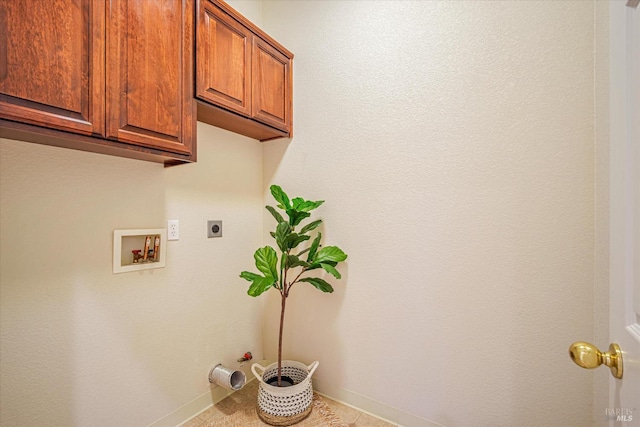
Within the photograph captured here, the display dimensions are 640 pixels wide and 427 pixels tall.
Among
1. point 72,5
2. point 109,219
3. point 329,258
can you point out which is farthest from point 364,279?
point 72,5

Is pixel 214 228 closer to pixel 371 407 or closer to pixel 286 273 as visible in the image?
pixel 286 273

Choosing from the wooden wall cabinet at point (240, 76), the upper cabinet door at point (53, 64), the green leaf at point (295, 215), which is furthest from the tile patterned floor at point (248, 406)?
the wooden wall cabinet at point (240, 76)

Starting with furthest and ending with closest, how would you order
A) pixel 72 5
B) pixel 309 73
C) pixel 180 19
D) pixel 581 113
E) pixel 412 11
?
pixel 309 73
pixel 412 11
pixel 180 19
pixel 581 113
pixel 72 5

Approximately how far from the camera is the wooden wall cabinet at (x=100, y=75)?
854 mm

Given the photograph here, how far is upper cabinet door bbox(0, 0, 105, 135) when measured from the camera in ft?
2.74

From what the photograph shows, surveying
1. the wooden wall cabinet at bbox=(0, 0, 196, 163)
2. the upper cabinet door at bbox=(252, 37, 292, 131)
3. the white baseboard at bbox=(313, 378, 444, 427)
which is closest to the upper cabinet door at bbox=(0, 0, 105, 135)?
the wooden wall cabinet at bbox=(0, 0, 196, 163)

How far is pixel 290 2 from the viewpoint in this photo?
6.32 ft

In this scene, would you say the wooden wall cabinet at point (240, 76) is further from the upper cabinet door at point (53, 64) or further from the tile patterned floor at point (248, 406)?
the tile patterned floor at point (248, 406)

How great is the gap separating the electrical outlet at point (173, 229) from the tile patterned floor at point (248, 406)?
3.41 feet

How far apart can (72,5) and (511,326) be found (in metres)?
2.14

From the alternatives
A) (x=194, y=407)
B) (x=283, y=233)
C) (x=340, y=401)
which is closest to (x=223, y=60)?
(x=283, y=233)

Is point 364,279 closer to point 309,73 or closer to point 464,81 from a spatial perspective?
point 464,81

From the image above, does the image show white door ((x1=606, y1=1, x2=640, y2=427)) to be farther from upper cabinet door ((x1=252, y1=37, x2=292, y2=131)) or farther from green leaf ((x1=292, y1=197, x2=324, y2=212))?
upper cabinet door ((x1=252, y1=37, x2=292, y2=131))

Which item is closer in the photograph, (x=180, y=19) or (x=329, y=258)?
(x=180, y=19)
